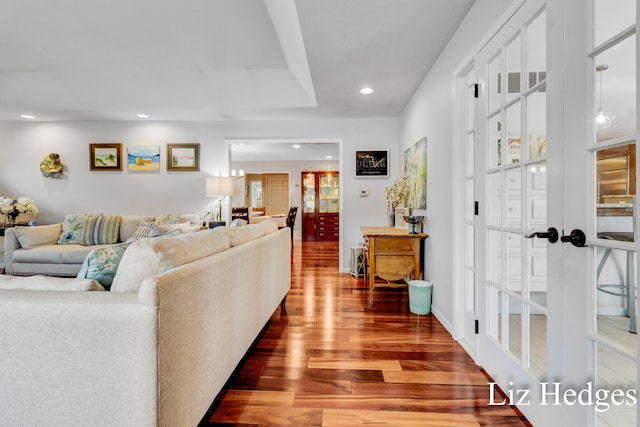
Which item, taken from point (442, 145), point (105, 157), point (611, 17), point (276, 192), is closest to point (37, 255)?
Answer: point (105, 157)

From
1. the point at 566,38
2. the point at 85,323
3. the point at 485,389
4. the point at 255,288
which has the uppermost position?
the point at 566,38

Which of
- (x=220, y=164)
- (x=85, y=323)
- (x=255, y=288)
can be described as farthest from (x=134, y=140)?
(x=85, y=323)

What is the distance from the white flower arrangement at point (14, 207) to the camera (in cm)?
443

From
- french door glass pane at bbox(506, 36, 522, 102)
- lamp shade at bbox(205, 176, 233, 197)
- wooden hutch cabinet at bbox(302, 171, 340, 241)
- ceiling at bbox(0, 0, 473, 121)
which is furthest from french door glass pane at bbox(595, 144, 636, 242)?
wooden hutch cabinet at bbox(302, 171, 340, 241)

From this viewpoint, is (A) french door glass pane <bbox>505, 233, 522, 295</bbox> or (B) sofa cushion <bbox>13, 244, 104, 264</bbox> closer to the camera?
(A) french door glass pane <bbox>505, 233, 522, 295</bbox>

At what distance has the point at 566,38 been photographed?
118 cm

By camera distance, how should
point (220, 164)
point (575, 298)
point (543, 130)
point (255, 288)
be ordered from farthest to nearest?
point (220, 164), point (255, 288), point (543, 130), point (575, 298)

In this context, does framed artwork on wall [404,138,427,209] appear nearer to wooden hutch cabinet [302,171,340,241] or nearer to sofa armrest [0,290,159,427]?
sofa armrest [0,290,159,427]

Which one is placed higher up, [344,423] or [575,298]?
[575,298]

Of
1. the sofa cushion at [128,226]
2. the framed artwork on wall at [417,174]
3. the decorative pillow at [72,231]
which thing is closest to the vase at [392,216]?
the framed artwork on wall at [417,174]

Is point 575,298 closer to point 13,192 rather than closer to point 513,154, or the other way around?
point 513,154

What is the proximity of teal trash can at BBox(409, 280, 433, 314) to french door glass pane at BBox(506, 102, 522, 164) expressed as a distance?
1630 millimetres

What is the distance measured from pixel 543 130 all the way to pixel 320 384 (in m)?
1.78

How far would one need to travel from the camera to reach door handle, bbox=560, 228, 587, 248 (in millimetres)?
1124
